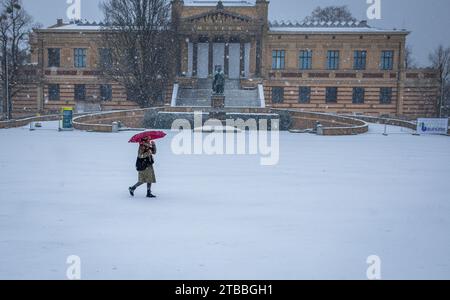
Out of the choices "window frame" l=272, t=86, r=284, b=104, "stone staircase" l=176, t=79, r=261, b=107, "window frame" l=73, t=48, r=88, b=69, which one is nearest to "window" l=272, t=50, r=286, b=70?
"window frame" l=272, t=86, r=284, b=104

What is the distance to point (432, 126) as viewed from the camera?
31.3 m

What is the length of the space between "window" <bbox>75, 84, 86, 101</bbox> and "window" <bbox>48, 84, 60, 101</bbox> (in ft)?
6.84

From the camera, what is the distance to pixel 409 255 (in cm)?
763

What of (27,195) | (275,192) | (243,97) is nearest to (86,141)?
(27,195)

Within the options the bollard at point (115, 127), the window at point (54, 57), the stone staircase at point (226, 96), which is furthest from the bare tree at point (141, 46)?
the bollard at point (115, 127)

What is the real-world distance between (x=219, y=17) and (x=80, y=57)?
53.3 feet

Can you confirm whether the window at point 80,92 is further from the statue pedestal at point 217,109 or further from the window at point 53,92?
the statue pedestal at point 217,109

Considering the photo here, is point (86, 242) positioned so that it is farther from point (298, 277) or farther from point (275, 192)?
point (275, 192)

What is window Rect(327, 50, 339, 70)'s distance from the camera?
51500mm

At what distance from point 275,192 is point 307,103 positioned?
39079 millimetres

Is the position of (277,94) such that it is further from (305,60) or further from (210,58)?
(210,58)

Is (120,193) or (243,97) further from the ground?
(243,97)

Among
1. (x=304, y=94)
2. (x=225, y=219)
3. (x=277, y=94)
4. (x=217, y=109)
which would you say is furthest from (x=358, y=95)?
(x=225, y=219)
